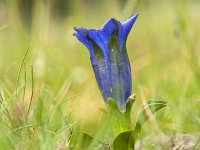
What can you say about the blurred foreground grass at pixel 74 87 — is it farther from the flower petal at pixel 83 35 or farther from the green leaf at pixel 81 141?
the flower petal at pixel 83 35

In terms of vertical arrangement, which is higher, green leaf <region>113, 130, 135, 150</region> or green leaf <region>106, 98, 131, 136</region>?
green leaf <region>106, 98, 131, 136</region>

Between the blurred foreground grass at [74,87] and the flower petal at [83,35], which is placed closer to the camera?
the flower petal at [83,35]

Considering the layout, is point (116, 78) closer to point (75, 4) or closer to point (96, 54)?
point (96, 54)

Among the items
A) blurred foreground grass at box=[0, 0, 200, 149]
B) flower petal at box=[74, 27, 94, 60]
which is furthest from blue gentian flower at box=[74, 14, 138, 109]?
blurred foreground grass at box=[0, 0, 200, 149]

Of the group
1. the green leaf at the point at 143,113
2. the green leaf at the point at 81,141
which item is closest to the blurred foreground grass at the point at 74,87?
the green leaf at the point at 81,141

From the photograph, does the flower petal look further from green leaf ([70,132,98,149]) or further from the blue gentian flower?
green leaf ([70,132,98,149])

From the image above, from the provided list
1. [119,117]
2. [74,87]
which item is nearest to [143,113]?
[119,117]
